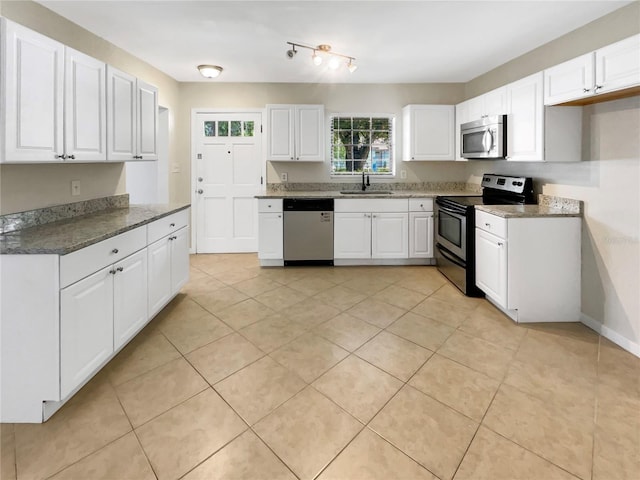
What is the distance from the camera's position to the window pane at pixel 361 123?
5105 millimetres

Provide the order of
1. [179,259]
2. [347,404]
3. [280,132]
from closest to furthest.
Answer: [347,404]
[179,259]
[280,132]

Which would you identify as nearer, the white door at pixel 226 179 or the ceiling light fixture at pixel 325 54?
the ceiling light fixture at pixel 325 54

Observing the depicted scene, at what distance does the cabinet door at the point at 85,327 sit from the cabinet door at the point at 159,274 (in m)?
0.57

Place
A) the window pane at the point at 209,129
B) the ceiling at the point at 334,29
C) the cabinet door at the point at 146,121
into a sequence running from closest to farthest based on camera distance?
the ceiling at the point at 334,29 → the cabinet door at the point at 146,121 → the window pane at the point at 209,129

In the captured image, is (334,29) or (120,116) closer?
(120,116)

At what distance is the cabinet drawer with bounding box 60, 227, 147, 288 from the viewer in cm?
174

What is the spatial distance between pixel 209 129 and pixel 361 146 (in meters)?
2.22

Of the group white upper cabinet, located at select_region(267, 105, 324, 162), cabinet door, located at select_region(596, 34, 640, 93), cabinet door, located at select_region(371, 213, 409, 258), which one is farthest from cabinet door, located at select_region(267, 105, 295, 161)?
cabinet door, located at select_region(596, 34, 640, 93)

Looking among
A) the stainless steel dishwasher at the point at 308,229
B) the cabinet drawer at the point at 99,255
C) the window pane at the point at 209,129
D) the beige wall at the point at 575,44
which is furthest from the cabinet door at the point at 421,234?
the cabinet drawer at the point at 99,255

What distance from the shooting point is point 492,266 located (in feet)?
10.2

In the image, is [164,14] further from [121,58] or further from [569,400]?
[569,400]

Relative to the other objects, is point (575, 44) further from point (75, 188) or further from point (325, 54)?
point (75, 188)

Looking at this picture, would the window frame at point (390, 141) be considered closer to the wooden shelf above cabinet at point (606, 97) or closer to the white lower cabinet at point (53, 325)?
the wooden shelf above cabinet at point (606, 97)

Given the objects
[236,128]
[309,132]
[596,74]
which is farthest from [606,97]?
[236,128]
